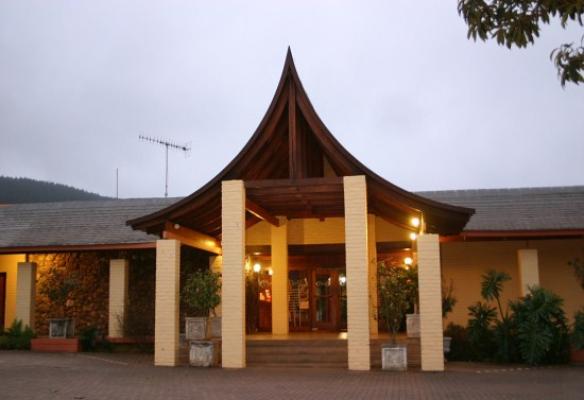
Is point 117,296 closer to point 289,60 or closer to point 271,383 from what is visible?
point 271,383

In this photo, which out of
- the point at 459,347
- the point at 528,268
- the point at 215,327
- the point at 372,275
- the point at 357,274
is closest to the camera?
the point at 357,274

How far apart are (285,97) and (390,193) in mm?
3013

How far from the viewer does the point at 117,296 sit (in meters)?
18.7

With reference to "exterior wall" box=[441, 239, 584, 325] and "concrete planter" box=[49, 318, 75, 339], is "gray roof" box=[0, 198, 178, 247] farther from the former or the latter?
"exterior wall" box=[441, 239, 584, 325]

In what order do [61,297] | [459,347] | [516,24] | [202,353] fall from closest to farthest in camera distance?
[516,24] < [202,353] < [459,347] < [61,297]

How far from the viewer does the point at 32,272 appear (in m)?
19.4

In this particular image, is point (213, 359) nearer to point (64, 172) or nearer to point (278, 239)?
point (278, 239)

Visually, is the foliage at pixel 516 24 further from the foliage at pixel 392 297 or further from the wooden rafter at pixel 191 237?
the wooden rafter at pixel 191 237

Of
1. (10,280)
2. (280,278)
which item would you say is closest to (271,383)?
(280,278)

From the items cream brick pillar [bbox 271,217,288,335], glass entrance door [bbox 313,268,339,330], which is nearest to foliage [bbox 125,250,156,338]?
cream brick pillar [bbox 271,217,288,335]

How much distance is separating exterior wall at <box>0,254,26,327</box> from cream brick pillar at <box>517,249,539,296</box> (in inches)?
574

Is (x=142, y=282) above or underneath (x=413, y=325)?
above

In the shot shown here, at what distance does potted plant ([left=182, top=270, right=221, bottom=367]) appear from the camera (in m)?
14.3

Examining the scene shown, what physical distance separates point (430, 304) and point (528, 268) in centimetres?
429
